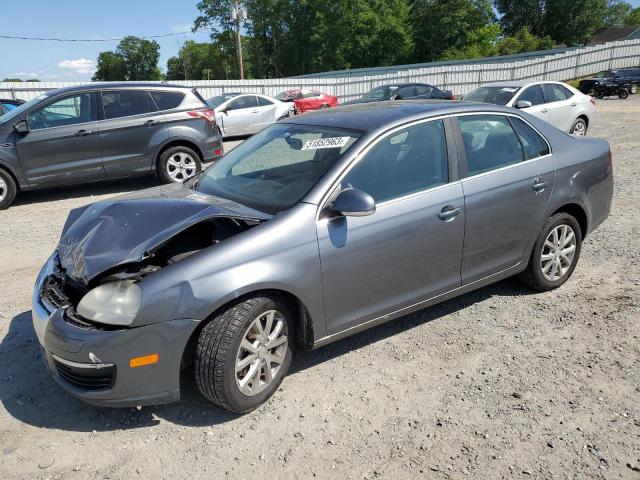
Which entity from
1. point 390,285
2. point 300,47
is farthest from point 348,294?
point 300,47

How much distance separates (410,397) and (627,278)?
282 cm

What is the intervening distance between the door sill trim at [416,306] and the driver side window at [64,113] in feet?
22.4

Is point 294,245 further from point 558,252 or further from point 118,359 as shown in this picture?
point 558,252

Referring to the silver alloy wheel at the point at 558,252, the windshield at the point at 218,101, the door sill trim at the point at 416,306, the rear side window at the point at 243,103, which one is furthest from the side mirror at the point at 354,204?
the windshield at the point at 218,101

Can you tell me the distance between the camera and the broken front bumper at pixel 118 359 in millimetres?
2771

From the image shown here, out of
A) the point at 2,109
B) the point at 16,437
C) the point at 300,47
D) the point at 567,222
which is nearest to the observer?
the point at 16,437

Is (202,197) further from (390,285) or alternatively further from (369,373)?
(369,373)

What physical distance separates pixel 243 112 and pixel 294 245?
1327 centimetres

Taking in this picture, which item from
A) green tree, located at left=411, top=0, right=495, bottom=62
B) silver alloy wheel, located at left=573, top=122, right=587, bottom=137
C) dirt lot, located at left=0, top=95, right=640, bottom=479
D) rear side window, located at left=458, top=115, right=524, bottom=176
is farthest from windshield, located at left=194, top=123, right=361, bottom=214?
green tree, located at left=411, top=0, right=495, bottom=62

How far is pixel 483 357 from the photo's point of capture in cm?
371

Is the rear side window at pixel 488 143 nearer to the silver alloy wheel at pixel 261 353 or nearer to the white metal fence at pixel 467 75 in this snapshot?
the silver alloy wheel at pixel 261 353

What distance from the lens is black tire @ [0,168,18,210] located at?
8125 mm

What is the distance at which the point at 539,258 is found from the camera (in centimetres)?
446

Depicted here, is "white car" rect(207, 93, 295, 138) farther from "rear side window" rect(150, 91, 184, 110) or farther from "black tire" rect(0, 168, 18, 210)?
"black tire" rect(0, 168, 18, 210)
